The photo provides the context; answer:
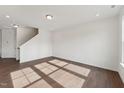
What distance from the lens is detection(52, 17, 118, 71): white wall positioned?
4.49m

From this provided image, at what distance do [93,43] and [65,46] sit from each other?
2.12 m

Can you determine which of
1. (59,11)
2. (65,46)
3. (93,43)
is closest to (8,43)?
(65,46)

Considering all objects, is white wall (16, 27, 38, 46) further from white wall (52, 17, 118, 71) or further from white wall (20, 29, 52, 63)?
white wall (52, 17, 118, 71)

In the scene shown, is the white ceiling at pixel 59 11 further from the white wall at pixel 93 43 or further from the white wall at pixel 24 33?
the white wall at pixel 24 33

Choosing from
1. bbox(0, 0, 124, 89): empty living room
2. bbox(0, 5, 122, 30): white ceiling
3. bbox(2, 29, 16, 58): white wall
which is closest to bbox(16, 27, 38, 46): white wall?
bbox(0, 0, 124, 89): empty living room

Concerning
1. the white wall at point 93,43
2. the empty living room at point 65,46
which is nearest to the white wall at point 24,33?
the empty living room at point 65,46

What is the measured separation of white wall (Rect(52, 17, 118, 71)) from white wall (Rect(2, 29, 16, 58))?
11.0 ft

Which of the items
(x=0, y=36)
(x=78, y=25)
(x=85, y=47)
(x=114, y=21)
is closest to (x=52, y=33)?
(x=78, y=25)

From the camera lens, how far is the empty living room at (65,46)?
3.38 meters

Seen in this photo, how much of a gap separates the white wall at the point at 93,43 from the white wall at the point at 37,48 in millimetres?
1150

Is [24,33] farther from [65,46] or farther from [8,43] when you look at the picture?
[65,46]

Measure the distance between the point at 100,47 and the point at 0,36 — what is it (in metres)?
6.71

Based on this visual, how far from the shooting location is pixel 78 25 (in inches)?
231
